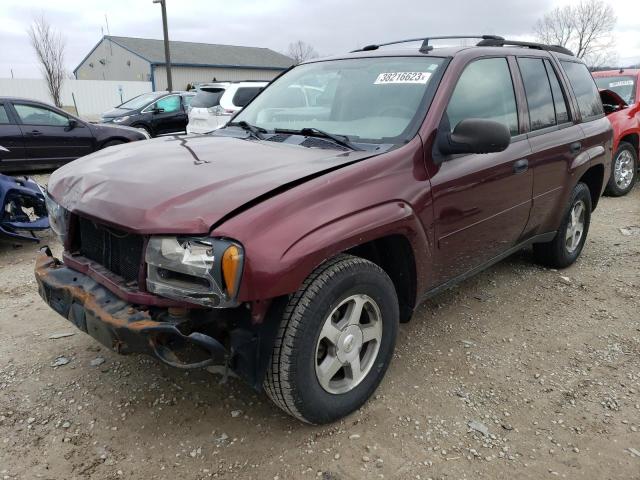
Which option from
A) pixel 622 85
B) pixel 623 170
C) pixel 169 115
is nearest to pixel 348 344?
pixel 623 170

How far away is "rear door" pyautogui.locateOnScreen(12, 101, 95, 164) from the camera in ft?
30.5

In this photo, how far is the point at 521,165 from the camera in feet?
11.4

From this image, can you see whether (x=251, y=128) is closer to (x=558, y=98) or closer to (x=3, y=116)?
(x=558, y=98)

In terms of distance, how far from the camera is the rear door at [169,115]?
1370cm

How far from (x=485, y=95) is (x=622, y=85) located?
6645mm

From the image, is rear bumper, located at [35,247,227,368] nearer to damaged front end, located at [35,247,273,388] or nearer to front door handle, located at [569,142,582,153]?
damaged front end, located at [35,247,273,388]

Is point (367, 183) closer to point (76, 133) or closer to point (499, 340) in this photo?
point (499, 340)

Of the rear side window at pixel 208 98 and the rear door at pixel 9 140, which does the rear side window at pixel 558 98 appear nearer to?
the rear side window at pixel 208 98

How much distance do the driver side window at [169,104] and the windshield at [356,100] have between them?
11.0 metres

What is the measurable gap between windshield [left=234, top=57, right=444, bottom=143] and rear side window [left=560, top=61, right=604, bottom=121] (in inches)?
74.0

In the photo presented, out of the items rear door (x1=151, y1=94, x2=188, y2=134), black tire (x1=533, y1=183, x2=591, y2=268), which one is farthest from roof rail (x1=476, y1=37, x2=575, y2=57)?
rear door (x1=151, y1=94, x2=188, y2=134)

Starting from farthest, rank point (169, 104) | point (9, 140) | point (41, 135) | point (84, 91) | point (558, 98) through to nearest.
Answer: point (84, 91) → point (169, 104) → point (41, 135) → point (9, 140) → point (558, 98)

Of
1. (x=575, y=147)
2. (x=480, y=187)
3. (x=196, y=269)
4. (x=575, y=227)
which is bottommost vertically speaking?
(x=575, y=227)

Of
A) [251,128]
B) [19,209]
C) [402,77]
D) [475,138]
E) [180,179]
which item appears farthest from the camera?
[19,209]
